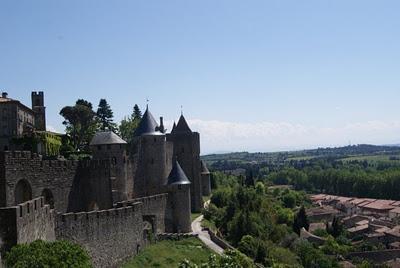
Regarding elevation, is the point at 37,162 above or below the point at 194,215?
above

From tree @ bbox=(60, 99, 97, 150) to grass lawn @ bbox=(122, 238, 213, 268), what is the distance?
2869 centimetres

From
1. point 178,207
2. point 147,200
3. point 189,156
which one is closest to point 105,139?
point 147,200

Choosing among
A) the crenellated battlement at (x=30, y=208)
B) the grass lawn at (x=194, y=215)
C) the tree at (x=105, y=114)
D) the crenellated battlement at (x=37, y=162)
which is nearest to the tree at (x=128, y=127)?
the tree at (x=105, y=114)

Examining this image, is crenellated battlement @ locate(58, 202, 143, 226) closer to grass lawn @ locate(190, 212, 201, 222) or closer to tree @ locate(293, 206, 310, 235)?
grass lawn @ locate(190, 212, 201, 222)

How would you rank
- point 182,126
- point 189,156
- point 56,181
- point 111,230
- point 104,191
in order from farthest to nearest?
point 182,126 < point 189,156 < point 104,191 < point 56,181 < point 111,230

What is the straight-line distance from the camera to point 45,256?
63.5ft

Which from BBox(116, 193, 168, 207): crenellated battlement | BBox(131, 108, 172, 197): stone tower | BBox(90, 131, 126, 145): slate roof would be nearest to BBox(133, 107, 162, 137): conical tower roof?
BBox(131, 108, 172, 197): stone tower

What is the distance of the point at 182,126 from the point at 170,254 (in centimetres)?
2217

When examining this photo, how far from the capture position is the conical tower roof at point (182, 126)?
57.1 meters

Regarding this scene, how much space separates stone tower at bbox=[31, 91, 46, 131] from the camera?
67.7 meters

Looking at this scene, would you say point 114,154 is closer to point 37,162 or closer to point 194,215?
point 37,162

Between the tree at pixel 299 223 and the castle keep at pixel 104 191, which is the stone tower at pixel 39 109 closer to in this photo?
the castle keep at pixel 104 191

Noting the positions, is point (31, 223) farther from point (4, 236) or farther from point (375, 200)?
point (375, 200)

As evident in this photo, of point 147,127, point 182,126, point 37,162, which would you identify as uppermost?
point 182,126
